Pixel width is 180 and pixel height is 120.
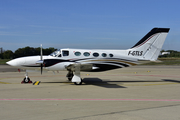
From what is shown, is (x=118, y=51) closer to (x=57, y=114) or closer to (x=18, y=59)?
(x=18, y=59)

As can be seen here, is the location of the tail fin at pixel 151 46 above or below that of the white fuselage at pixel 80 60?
above

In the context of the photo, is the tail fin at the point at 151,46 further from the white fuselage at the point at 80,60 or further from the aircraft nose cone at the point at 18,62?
the aircraft nose cone at the point at 18,62

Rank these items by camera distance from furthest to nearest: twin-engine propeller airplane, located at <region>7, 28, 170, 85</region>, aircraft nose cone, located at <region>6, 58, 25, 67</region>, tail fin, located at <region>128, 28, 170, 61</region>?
tail fin, located at <region>128, 28, 170, 61</region>
aircraft nose cone, located at <region>6, 58, 25, 67</region>
twin-engine propeller airplane, located at <region>7, 28, 170, 85</region>

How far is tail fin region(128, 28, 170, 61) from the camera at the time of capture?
695 inches

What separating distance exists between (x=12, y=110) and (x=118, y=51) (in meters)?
11.9

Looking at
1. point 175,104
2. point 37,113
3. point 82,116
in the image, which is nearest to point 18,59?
point 37,113

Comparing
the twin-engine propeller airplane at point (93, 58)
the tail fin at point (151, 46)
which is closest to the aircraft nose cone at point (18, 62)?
the twin-engine propeller airplane at point (93, 58)

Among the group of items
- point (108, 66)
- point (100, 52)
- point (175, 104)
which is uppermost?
point (100, 52)

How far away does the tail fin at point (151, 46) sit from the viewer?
17.6 metres

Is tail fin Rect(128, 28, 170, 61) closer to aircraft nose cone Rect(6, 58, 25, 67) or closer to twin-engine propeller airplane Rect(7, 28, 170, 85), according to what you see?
twin-engine propeller airplane Rect(7, 28, 170, 85)

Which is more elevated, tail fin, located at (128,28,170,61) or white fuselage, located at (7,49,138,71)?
tail fin, located at (128,28,170,61)

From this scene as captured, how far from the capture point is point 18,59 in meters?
15.4

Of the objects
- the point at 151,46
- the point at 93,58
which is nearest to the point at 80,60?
the point at 93,58

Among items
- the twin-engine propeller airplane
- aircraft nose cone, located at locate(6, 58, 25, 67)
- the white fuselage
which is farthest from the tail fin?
aircraft nose cone, located at locate(6, 58, 25, 67)
